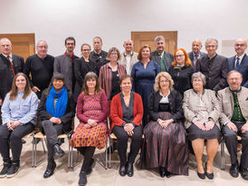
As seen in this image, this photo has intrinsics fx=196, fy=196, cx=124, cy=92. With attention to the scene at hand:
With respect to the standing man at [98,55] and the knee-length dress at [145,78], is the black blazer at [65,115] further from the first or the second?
the knee-length dress at [145,78]

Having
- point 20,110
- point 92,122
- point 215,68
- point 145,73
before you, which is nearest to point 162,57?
point 145,73

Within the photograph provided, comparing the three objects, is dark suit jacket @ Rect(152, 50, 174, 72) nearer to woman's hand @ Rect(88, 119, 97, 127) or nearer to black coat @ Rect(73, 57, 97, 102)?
black coat @ Rect(73, 57, 97, 102)

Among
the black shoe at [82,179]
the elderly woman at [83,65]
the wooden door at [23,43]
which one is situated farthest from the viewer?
the wooden door at [23,43]

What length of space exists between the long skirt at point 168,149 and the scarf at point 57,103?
1.15m

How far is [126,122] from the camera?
8.20 ft

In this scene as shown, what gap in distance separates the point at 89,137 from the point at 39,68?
1.52m

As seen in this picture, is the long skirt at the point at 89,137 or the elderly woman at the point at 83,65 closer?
the long skirt at the point at 89,137

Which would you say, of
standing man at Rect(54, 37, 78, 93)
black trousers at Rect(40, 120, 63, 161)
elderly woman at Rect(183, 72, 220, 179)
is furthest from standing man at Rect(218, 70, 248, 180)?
standing man at Rect(54, 37, 78, 93)

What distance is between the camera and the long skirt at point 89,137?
7.32ft

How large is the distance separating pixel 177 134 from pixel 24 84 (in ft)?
6.83

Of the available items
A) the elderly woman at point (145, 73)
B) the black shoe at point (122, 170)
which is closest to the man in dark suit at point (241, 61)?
the elderly woman at point (145, 73)

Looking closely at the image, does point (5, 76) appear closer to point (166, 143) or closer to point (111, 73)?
point (111, 73)

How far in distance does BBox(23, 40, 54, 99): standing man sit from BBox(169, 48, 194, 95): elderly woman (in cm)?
194

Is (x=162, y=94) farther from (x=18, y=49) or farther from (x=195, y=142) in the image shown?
(x=18, y=49)
